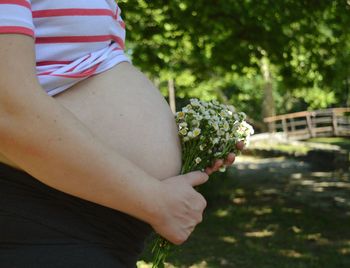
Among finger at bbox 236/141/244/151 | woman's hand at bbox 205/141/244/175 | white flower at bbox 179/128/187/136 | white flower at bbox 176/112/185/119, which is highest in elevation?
white flower at bbox 176/112/185/119

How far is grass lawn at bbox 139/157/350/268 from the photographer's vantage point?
255 inches

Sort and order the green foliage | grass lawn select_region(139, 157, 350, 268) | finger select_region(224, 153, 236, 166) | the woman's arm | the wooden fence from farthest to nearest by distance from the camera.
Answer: the wooden fence < the green foliage < grass lawn select_region(139, 157, 350, 268) < finger select_region(224, 153, 236, 166) < the woman's arm

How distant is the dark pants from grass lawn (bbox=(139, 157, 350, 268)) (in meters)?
4.39

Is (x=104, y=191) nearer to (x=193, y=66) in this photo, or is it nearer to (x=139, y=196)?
(x=139, y=196)

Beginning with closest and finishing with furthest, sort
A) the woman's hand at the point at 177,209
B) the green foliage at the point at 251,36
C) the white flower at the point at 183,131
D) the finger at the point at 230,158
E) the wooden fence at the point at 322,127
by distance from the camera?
the woman's hand at the point at 177,209 → the white flower at the point at 183,131 → the finger at the point at 230,158 → the green foliage at the point at 251,36 → the wooden fence at the point at 322,127

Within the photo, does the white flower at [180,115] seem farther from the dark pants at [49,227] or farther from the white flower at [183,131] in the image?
the dark pants at [49,227]

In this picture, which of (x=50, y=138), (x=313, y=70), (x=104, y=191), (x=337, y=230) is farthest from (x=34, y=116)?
(x=313, y=70)

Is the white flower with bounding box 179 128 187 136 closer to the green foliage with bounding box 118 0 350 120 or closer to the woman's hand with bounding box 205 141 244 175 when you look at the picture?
the woman's hand with bounding box 205 141 244 175

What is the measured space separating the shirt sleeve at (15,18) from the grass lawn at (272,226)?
4.58 metres

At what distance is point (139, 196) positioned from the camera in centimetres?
103

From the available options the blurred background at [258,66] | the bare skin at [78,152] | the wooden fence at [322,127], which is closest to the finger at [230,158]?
the bare skin at [78,152]

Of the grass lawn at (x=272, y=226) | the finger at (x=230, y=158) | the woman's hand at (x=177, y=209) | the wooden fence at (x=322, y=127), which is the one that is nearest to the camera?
the woman's hand at (x=177, y=209)

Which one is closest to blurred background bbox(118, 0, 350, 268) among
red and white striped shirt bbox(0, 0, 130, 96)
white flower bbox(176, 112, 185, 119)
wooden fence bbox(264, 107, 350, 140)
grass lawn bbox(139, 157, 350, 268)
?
grass lawn bbox(139, 157, 350, 268)

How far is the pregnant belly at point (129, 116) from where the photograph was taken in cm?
112
